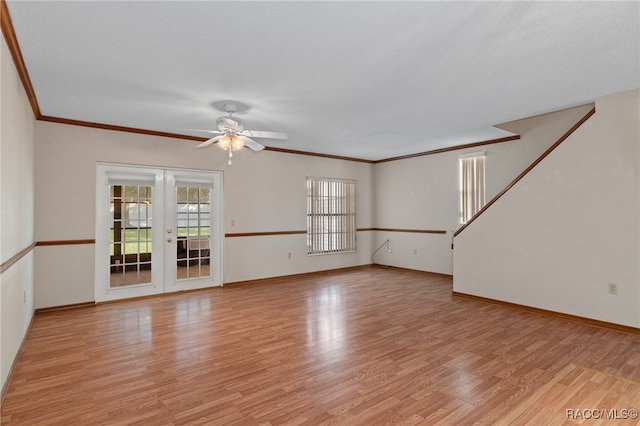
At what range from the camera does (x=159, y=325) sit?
394 cm

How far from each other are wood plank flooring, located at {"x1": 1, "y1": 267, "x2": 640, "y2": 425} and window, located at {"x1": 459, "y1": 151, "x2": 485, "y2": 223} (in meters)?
2.27

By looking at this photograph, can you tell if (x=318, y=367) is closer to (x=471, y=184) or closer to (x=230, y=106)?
(x=230, y=106)

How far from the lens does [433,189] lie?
7.00m

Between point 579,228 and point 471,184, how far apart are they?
2.44m

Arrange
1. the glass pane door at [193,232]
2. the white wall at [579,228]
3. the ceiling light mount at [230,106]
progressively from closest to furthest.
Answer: the white wall at [579,228] < the ceiling light mount at [230,106] < the glass pane door at [193,232]

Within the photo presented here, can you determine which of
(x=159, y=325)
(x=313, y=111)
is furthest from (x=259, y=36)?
(x=159, y=325)

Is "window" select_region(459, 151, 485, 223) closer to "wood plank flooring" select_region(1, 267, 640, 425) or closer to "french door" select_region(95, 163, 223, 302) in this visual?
"wood plank flooring" select_region(1, 267, 640, 425)

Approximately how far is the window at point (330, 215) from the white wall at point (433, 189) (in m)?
0.74

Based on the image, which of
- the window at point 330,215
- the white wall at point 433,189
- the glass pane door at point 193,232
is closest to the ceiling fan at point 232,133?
the glass pane door at point 193,232

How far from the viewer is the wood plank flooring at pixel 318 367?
2223mm

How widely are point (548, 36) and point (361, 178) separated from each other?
5.61m

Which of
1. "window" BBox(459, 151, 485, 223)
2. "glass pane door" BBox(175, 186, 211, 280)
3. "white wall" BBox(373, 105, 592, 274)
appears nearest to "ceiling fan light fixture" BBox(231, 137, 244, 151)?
"glass pane door" BBox(175, 186, 211, 280)

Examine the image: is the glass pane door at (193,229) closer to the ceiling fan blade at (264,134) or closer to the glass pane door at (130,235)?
the glass pane door at (130,235)

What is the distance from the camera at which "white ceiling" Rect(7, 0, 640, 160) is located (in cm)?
223
